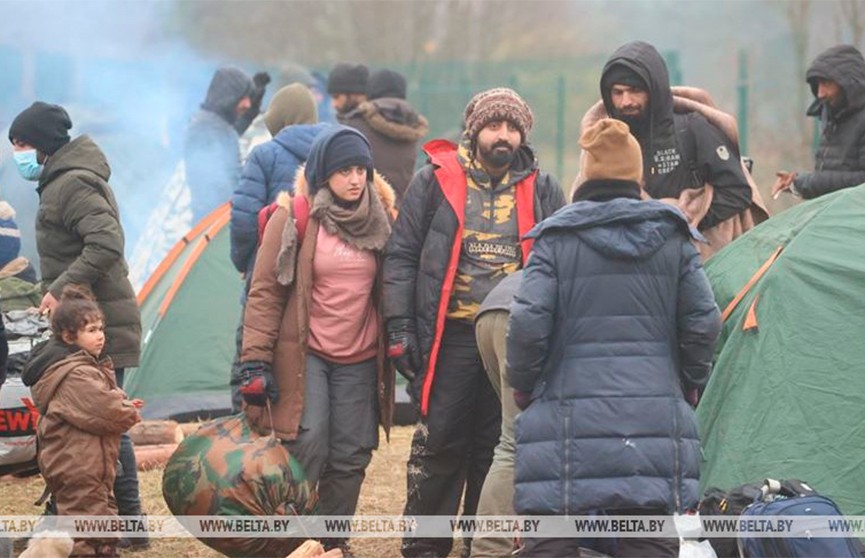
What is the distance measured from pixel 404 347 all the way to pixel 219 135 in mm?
6199

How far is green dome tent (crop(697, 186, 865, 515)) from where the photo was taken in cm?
622

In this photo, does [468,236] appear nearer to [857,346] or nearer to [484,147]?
[484,147]

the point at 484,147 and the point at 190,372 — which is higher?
the point at 484,147

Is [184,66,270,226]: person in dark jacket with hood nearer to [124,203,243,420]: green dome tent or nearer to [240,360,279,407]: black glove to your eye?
[124,203,243,420]: green dome tent

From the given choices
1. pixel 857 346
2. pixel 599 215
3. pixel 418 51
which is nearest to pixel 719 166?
pixel 857 346

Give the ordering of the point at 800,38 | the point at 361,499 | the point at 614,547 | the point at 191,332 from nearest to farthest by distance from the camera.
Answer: the point at 614,547 < the point at 361,499 < the point at 191,332 < the point at 800,38

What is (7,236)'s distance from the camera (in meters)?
8.60

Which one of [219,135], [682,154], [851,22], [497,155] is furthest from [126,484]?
[851,22]

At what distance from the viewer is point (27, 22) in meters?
16.2

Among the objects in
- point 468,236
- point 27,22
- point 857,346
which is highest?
point 27,22

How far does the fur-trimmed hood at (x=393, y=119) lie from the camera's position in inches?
372

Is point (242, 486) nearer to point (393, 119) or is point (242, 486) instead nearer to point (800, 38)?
point (393, 119)

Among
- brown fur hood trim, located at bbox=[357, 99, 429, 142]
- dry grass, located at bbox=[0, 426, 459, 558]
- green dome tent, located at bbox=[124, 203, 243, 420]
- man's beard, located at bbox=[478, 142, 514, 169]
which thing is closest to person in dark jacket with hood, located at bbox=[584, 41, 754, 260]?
man's beard, located at bbox=[478, 142, 514, 169]

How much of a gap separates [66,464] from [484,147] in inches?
84.8
